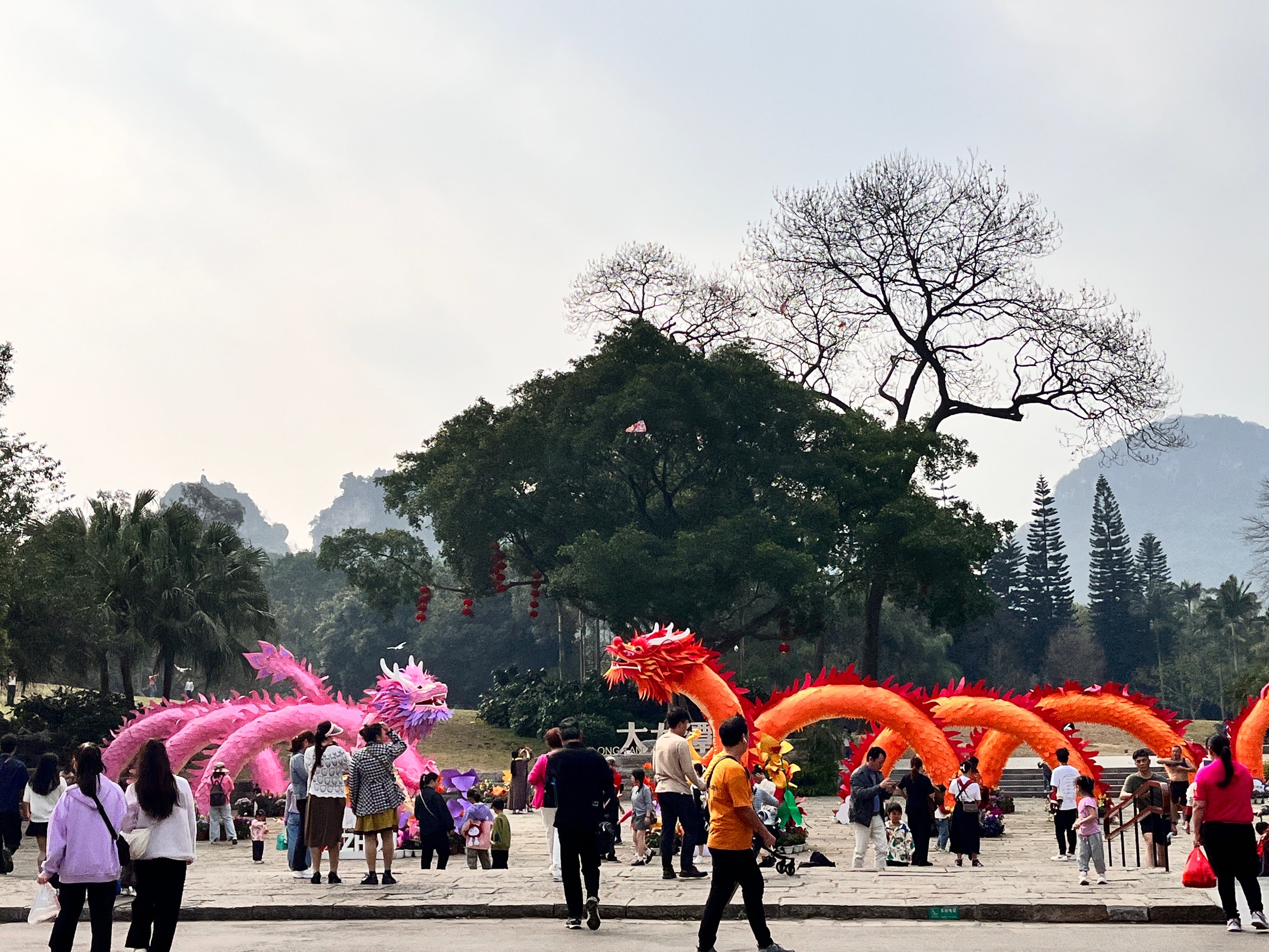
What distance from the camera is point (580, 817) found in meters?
9.51

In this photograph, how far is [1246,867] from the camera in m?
8.73

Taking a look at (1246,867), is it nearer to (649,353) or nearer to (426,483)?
(649,353)

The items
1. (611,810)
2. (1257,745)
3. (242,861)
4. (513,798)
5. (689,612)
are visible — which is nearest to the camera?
(611,810)

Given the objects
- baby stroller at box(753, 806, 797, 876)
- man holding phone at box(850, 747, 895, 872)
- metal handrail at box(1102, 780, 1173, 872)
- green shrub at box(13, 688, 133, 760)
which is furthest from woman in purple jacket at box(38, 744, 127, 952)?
green shrub at box(13, 688, 133, 760)

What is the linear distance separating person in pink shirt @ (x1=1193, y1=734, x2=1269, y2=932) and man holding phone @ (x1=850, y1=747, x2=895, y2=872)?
4673mm

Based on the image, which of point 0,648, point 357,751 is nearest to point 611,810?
point 357,751

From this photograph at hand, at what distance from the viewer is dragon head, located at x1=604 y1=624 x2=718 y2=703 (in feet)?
56.4

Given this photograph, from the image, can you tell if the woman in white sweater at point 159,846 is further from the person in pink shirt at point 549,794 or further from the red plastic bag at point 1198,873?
the red plastic bag at point 1198,873

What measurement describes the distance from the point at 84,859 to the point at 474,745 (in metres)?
32.7

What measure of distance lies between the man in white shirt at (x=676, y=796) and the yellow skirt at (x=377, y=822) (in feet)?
7.92

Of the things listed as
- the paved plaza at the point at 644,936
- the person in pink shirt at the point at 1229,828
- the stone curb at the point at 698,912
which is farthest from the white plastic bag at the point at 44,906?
the person in pink shirt at the point at 1229,828

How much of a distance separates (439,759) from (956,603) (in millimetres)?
15127

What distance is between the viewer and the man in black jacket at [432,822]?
45.0 ft

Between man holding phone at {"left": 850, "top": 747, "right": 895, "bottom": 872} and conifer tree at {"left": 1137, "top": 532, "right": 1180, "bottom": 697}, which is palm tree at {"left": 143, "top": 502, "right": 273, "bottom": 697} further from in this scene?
conifer tree at {"left": 1137, "top": 532, "right": 1180, "bottom": 697}
